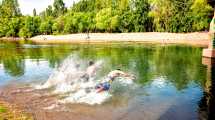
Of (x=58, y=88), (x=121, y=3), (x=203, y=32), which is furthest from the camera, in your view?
(x=121, y=3)

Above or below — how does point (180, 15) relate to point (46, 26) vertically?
above

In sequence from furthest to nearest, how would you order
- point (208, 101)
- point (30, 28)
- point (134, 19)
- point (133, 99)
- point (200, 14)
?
point (30, 28)
point (134, 19)
point (200, 14)
point (133, 99)
point (208, 101)

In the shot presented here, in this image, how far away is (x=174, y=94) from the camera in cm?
2698

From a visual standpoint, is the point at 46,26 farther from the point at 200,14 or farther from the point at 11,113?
the point at 11,113

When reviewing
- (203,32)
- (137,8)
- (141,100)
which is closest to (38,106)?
(141,100)

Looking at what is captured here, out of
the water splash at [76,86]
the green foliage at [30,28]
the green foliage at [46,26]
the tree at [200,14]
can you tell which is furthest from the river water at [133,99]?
the green foliage at [30,28]

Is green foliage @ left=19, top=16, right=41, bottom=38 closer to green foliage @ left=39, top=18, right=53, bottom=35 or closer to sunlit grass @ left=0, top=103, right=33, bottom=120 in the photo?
green foliage @ left=39, top=18, right=53, bottom=35

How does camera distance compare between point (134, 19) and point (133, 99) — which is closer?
point (133, 99)

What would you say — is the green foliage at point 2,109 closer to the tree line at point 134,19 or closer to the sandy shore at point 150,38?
the sandy shore at point 150,38

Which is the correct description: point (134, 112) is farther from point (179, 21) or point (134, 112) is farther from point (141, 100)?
point (179, 21)

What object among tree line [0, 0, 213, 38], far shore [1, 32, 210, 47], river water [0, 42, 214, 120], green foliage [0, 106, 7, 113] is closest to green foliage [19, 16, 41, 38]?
tree line [0, 0, 213, 38]

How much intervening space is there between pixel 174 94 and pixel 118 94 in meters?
4.74

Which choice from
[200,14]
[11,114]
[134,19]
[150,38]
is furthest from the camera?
[134,19]

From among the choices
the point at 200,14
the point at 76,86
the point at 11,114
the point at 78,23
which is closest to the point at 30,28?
the point at 78,23
